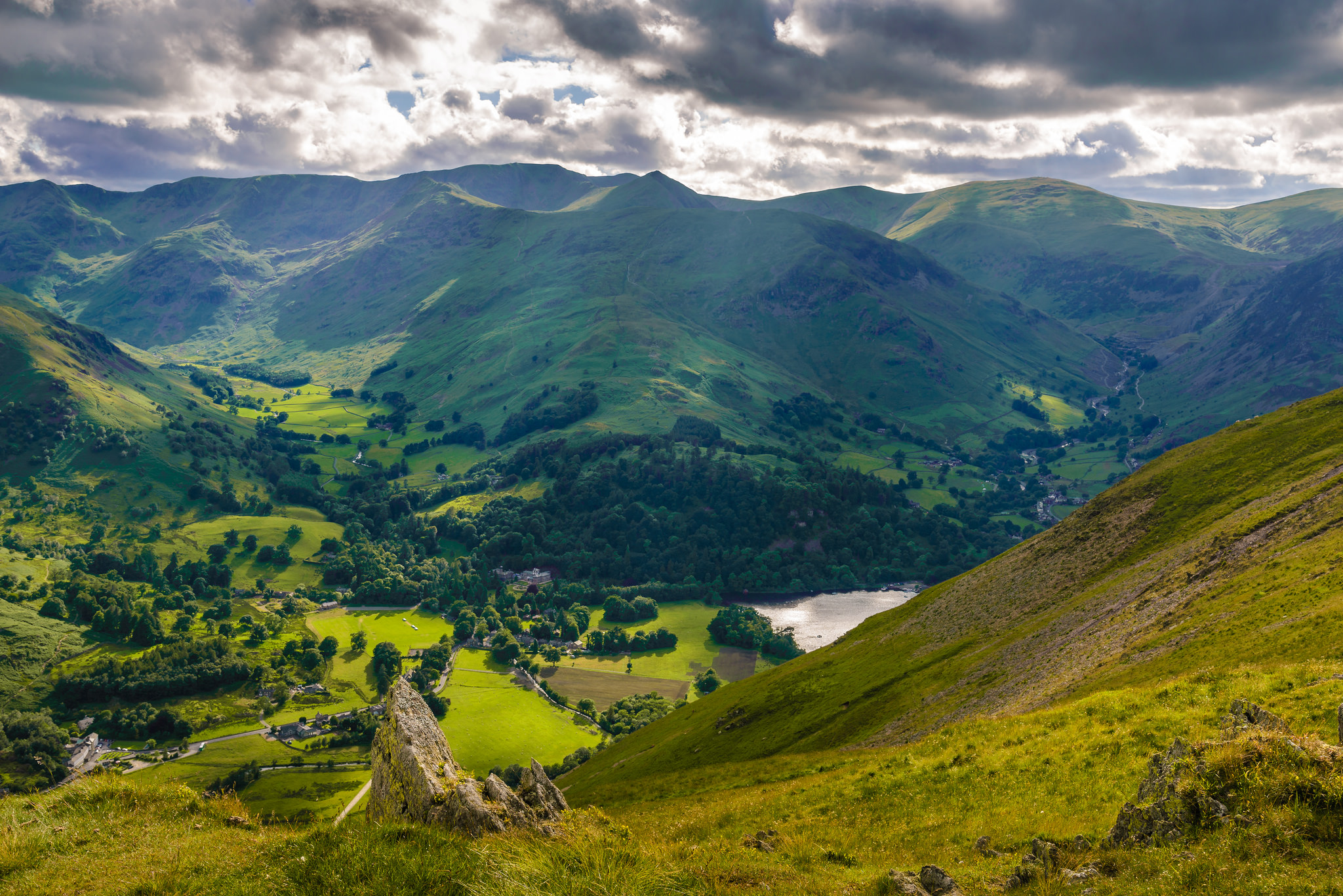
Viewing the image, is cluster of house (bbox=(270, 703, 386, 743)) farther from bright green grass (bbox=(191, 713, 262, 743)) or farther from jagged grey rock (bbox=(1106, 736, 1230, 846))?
jagged grey rock (bbox=(1106, 736, 1230, 846))

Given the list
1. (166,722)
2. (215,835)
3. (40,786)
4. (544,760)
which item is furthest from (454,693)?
(215,835)

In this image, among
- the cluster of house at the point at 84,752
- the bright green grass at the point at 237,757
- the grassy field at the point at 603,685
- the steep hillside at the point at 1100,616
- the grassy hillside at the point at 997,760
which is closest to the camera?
the grassy hillside at the point at 997,760

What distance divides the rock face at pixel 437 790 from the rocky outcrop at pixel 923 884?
1046 cm

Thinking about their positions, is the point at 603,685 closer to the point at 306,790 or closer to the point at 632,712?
the point at 632,712

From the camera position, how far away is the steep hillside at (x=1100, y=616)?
4088cm

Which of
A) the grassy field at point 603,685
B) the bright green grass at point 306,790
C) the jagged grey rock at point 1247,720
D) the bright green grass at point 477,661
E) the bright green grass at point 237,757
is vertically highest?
the jagged grey rock at point 1247,720

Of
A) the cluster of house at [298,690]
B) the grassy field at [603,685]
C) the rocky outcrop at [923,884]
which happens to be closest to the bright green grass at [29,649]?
the cluster of house at [298,690]

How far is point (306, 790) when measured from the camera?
→ 12481 cm

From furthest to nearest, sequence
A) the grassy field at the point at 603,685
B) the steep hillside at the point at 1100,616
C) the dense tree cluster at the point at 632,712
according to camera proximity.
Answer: the grassy field at the point at 603,685, the dense tree cluster at the point at 632,712, the steep hillside at the point at 1100,616

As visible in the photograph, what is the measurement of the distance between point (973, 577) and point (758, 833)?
207ft

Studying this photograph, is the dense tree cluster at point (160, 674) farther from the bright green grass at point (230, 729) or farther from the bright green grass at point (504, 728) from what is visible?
the bright green grass at point (504, 728)

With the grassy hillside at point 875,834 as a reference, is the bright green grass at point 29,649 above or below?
below

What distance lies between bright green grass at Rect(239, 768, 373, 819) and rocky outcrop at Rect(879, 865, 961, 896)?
117m

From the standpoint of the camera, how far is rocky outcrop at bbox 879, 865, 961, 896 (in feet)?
66.2
